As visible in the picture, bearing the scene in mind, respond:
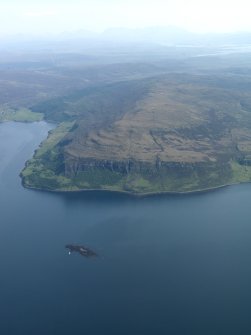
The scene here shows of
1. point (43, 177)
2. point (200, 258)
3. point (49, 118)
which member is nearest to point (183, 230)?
point (200, 258)

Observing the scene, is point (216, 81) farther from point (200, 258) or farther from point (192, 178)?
point (200, 258)

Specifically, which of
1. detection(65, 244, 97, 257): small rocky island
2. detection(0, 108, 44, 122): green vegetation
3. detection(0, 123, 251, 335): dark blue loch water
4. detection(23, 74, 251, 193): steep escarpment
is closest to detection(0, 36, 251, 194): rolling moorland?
detection(23, 74, 251, 193): steep escarpment

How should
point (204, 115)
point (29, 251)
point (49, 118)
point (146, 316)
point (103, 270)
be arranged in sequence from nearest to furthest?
point (146, 316)
point (103, 270)
point (29, 251)
point (204, 115)
point (49, 118)

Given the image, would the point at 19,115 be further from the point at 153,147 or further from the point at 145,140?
the point at 153,147

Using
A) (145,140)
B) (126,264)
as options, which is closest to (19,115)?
(145,140)

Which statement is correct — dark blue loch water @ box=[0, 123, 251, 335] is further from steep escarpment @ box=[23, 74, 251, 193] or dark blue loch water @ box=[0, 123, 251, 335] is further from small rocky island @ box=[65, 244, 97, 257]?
steep escarpment @ box=[23, 74, 251, 193]

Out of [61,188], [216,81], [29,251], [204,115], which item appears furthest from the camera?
[216,81]
